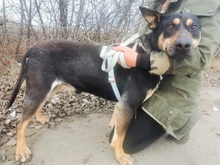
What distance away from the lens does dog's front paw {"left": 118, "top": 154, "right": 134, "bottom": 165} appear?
3.10 metres

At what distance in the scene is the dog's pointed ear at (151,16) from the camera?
8.93 feet

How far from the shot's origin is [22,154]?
3.07 metres

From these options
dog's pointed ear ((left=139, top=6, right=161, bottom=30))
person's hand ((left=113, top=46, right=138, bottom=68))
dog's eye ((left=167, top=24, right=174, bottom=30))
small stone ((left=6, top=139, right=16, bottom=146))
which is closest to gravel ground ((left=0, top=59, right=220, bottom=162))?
small stone ((left=6, top=139, right=16, bottom=146))

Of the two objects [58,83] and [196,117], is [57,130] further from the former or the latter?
[196,117]

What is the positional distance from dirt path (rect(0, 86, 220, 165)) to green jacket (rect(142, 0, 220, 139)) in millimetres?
304

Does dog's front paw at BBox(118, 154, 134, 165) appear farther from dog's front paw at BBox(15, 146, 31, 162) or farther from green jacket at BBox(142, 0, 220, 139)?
dog's front paw at BBox(15, 146, 31, 162)

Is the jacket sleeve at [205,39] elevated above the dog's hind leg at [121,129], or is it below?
above

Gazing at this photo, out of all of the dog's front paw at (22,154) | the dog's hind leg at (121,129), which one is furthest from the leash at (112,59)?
the dog's front paw at (22,154)

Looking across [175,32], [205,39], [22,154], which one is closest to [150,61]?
[175,32]

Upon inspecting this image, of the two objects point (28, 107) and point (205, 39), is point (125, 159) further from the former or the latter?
point (205, 39)

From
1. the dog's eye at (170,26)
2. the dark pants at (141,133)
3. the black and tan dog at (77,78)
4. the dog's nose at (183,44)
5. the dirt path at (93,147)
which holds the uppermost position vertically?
the dog's eye at (170,26)

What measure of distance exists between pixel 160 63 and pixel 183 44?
322mm

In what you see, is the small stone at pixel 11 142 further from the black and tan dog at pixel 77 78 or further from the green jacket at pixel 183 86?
the green jacket at pixel 183 86

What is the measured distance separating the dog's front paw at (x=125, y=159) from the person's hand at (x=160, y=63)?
106cm
